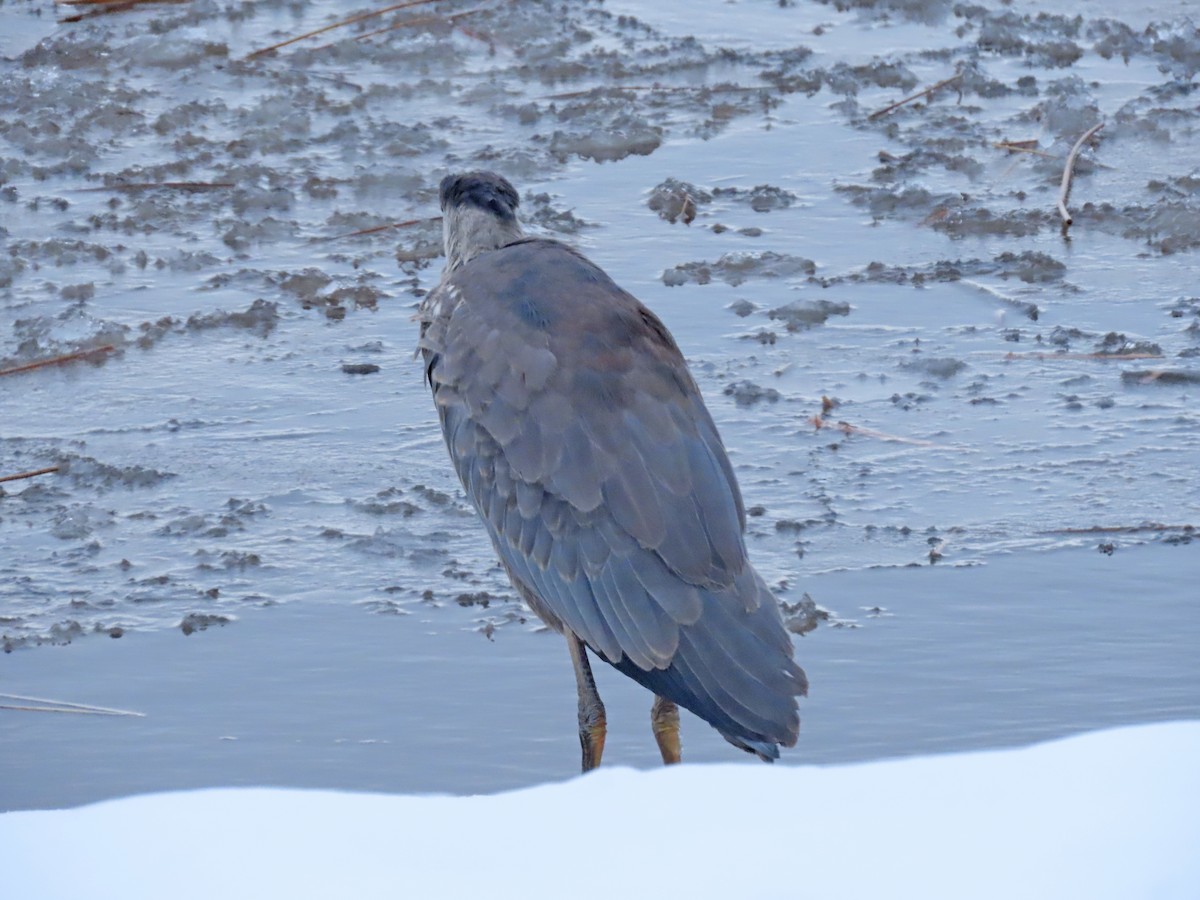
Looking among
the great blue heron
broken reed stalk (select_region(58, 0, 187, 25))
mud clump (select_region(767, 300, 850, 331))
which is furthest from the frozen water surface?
the great blue heron

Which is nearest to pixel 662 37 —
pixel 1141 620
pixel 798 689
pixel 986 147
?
pixel 986 147

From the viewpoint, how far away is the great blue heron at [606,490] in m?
3.41

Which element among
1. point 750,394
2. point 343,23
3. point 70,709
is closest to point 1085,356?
point 750,394

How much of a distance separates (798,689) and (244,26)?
7456 mm

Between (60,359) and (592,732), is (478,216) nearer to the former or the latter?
(592,732)

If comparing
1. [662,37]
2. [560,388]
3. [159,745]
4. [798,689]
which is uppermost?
[662,37]

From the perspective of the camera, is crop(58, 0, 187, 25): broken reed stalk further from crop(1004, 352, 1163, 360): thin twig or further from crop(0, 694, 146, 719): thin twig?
crop(0, 694, 146, 719): thin twig

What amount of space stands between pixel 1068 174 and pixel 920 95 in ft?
4.17

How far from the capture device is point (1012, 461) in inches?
205

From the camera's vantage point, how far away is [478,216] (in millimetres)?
4555

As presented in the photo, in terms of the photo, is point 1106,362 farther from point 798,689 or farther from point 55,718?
point 55,718

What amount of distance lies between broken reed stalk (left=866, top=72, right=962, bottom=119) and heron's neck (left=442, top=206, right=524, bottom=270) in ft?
13.0

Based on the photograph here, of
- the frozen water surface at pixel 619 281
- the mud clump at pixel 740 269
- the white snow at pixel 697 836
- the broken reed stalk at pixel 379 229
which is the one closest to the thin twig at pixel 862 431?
the frozen water surface at pixel 619 281

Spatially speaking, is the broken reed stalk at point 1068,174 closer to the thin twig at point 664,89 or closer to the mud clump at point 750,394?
the thin twig at point 664,89
